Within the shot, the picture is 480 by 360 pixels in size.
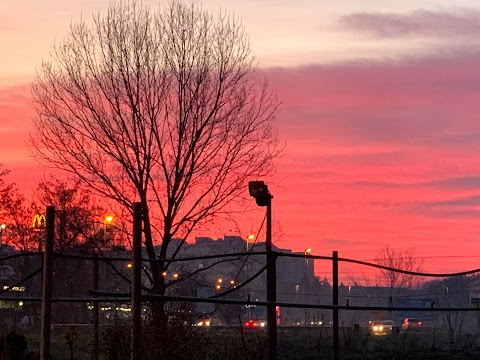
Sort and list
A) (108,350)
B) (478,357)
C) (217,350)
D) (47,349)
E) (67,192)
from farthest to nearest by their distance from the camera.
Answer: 1. (67,192)
2. (478,357)
3. (217,350)
4. (108,350)
5. (47,349)

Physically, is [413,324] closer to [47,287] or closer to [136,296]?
[47,287]

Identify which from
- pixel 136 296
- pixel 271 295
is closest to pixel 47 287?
pixel 136 296

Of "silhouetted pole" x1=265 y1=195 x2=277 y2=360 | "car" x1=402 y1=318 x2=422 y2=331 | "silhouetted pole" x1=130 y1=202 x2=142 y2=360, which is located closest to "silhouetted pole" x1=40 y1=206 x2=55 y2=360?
"silhouetted pole" x1=130 y1=202 x2=142 y2=360

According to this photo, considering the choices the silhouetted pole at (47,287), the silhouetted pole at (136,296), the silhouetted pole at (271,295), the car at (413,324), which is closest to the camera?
the silhouetted pole at (136,296)

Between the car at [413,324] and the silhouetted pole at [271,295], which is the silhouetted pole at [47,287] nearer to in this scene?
the silhouetted pole at [271,295]

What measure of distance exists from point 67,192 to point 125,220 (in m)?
23.3

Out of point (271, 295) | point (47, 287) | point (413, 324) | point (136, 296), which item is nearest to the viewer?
point (136, 296)

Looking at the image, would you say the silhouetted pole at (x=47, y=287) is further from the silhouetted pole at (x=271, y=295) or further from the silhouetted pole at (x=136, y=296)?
the silhouetted pole at (x=271, y=295)

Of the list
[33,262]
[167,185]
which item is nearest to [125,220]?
[167,185]

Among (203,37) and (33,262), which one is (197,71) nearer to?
(203,37)

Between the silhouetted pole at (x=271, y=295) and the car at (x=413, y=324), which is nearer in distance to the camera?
the silhouetted pole at (x=271, y=295)

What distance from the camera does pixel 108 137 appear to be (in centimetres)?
3017

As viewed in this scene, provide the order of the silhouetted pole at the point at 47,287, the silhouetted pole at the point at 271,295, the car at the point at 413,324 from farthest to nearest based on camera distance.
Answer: the car at the point at 413,324
the silhouetted pole at the point at 271,295
the silhouetted pole at the point at 47,287

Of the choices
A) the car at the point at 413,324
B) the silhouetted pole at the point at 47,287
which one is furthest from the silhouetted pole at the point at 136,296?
the car at the point at 413,324
